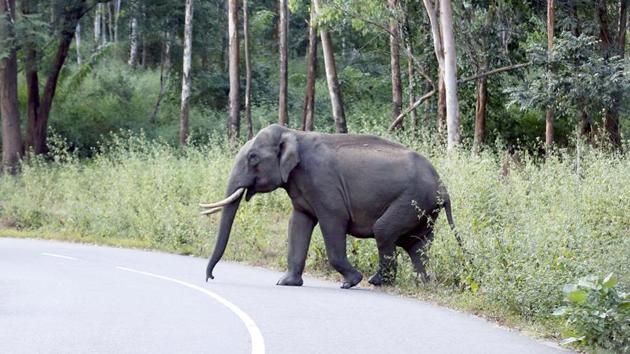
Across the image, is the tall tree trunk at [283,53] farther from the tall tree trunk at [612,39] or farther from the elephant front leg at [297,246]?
the elephant front leg at [297,246]

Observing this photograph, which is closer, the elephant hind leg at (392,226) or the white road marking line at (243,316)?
the white road marking line at (243,316)

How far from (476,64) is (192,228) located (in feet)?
46.6

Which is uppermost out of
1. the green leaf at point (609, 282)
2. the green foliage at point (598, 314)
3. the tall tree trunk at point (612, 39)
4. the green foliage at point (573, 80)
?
the tall tree trunk at point (612, 39)

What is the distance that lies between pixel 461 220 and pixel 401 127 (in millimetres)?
18123

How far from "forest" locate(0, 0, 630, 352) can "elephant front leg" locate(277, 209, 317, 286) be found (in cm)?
153

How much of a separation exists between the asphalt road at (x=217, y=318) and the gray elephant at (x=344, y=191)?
721mm

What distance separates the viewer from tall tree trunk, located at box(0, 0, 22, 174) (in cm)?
3916

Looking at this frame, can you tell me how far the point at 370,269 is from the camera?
60.8 feet

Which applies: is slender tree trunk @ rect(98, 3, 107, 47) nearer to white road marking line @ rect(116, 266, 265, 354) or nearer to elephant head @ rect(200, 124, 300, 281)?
white road marking line @ rect(116, 266, 265, 354)

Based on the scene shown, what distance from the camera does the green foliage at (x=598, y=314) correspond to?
1142cm

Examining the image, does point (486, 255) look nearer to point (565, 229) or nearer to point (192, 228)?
point (565, 229)

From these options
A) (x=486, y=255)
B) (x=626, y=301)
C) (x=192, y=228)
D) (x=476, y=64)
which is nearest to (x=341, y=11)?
(x=476, y=64)

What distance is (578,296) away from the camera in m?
11.8

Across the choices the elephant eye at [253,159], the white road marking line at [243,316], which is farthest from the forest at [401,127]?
the white road marking line at [243,316]
